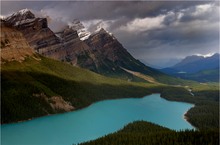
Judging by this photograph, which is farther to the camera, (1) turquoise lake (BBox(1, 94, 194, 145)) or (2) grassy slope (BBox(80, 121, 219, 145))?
(1) turquoise lake (BBox(1, 94, 194, 145))

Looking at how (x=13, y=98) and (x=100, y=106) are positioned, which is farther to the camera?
(x=100, y=106)

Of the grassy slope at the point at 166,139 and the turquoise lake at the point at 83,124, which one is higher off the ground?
the grassy slope at the point at 166,139

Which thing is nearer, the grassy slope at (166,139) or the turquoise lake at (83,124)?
the grassy slope at (166,139)

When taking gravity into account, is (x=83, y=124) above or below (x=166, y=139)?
below

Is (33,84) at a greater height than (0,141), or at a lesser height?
greater

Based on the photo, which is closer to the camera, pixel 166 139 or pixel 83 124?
pixel 166 139

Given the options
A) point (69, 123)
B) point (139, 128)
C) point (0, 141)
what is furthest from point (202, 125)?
point (0, 141)

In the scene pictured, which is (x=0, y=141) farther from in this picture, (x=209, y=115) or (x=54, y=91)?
(x=209, y=115)

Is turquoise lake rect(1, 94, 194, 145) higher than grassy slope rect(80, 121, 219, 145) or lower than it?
lower
